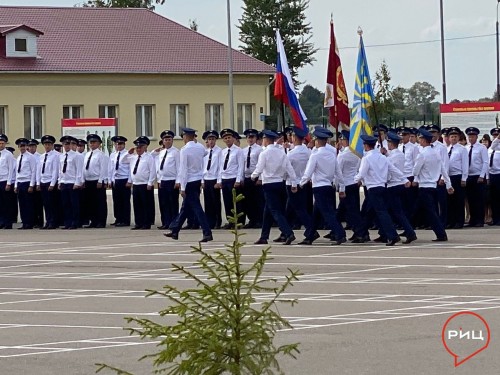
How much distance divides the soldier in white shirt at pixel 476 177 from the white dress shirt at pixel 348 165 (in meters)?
3.17

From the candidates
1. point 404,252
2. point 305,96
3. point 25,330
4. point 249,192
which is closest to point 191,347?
point 25,330

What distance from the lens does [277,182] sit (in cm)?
2102

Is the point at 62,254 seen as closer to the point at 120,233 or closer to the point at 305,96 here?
the point at 120,233

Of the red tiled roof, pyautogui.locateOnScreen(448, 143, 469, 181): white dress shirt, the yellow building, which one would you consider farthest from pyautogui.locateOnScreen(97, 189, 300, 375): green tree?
the red tiled roof

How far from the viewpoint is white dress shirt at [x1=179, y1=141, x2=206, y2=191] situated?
2177 centimetres

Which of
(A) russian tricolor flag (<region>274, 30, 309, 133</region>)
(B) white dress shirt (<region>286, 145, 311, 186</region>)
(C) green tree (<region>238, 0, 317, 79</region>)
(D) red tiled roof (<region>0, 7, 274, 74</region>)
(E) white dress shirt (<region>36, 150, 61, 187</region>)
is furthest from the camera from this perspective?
(C) green tree (<region>238, 0, 317, 79</region>)

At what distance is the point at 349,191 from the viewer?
21766 millimetres

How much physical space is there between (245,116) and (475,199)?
37.3m

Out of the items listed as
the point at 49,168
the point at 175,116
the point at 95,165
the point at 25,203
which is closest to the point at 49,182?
the point at 49,168

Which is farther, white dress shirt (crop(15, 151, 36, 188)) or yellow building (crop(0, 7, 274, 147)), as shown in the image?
yellow building (crop(0, 7, 274, 147))

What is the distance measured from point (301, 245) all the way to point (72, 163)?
25.9 feet

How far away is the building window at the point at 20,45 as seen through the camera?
56125 millimetres

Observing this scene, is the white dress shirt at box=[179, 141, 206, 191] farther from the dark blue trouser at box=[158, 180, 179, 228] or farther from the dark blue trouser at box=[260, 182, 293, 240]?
the dark blue trouser at box=[158, 180, 179, 228]

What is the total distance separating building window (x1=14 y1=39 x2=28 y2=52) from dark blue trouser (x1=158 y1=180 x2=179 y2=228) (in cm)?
3183
